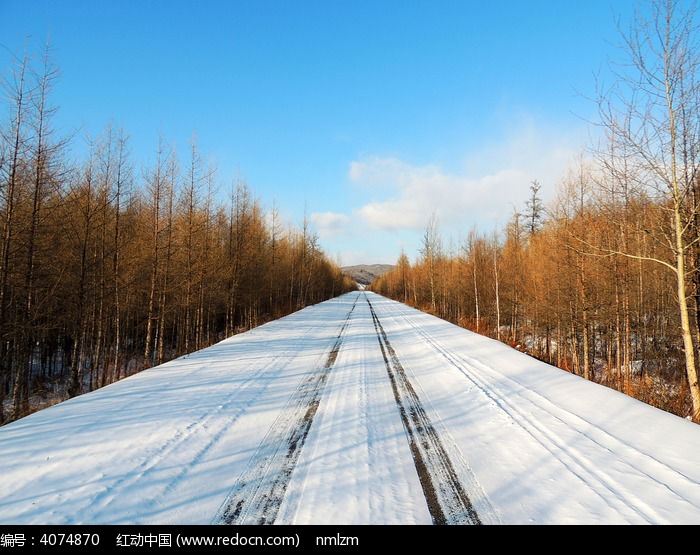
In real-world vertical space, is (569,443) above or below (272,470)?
below

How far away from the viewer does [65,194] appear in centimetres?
1040

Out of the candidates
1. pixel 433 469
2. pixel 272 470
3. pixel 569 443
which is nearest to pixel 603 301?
pixel 569 443

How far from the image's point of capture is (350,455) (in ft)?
11.6

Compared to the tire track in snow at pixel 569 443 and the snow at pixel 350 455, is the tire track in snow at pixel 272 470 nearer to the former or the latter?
the snow at pixel 350 455

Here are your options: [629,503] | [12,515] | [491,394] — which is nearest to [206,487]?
[12,515]

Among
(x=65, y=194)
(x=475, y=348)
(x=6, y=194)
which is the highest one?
(x=65, y=194)

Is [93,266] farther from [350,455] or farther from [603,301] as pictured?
[603,301]

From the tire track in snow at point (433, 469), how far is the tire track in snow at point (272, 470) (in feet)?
4.52

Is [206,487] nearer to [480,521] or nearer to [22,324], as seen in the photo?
[480,521]

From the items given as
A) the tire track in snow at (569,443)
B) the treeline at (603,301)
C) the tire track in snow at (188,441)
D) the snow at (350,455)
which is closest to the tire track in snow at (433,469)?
the snow at (350,455)

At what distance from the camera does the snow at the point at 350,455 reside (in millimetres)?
2617

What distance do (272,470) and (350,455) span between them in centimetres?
88
